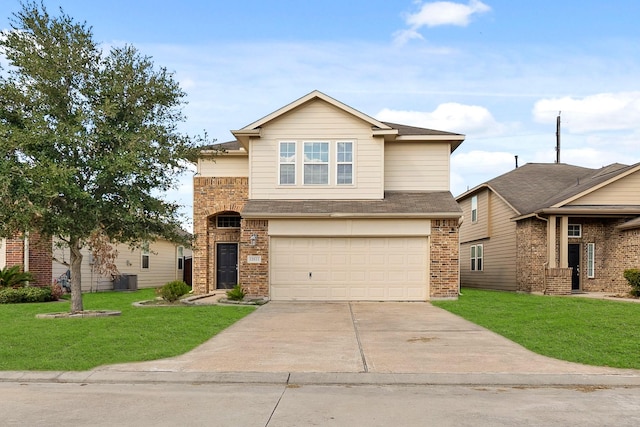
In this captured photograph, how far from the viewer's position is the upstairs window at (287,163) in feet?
68.7

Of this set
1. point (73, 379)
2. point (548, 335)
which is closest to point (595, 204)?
point (548, 335)

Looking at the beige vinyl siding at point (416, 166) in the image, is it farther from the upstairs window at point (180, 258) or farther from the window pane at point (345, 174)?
the upstairs window at point (180, 258)

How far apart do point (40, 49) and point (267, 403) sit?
10.8 meters

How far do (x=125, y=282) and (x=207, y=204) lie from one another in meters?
8.30

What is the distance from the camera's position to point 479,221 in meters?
30.4

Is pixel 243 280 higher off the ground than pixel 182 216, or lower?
lower

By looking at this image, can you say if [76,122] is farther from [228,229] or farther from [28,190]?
[228,229]

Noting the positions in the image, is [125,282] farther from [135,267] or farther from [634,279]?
[634,279]

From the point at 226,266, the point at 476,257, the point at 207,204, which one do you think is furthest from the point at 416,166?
the point at 476,257

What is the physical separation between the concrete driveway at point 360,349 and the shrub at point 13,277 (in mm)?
10136

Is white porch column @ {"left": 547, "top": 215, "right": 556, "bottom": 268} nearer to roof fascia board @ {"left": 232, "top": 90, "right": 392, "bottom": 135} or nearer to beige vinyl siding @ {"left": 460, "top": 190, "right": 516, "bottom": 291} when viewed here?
beige vinyl siding @ {"left": 460, "top": 190, "right": 516, "bottom": 291}

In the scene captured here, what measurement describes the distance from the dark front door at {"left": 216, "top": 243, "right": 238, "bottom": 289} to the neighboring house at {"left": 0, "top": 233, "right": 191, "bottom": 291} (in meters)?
1.39

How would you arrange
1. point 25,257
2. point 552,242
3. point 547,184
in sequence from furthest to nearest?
point 547,184
point 552,242
point 25,257

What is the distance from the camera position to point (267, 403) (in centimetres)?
715
